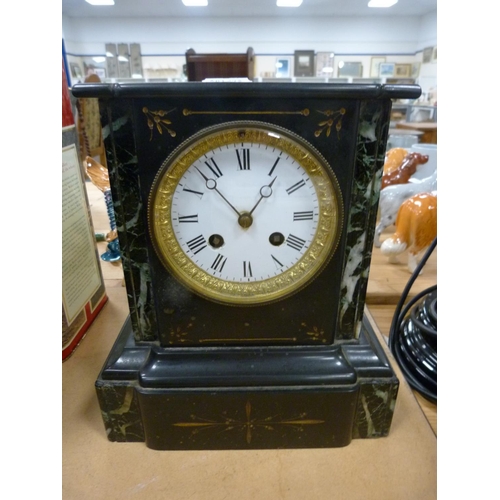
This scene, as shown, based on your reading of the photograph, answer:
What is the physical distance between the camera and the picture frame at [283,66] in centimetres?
481

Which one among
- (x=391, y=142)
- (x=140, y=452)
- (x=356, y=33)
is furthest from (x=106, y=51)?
(x=140, y=452)

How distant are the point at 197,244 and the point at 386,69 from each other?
5386mm

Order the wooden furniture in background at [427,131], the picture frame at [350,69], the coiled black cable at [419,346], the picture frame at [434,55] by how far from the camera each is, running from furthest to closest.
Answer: the picture frame at [350,69] → the picture frame at [434,55] → the wooden furniture in background at [427,131] → the coiled black cable at [419,346]

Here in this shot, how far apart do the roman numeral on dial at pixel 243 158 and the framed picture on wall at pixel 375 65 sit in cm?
522

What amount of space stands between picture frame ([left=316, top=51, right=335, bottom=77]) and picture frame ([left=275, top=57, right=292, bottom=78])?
37 centimetres

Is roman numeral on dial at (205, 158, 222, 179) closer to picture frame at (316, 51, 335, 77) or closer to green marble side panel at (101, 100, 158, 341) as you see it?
green marble side panel at (101, 100, 158, 341)

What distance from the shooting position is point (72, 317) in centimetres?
76

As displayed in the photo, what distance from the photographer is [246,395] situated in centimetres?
56

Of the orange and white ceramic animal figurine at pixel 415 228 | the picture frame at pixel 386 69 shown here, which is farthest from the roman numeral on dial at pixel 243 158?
the picture frame at pixel 386 69

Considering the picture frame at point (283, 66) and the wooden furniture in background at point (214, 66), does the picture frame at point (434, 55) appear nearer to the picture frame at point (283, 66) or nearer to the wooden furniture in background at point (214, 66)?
the picture frame at point (283, 66)

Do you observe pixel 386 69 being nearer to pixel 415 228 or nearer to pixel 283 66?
pixel 283 66

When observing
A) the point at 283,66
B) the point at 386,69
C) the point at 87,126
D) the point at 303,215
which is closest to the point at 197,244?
the point at 303,215

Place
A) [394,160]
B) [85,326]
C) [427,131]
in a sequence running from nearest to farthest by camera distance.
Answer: [85,326] < [394,160] < [427,131]

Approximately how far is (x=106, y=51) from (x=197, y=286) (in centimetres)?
522
